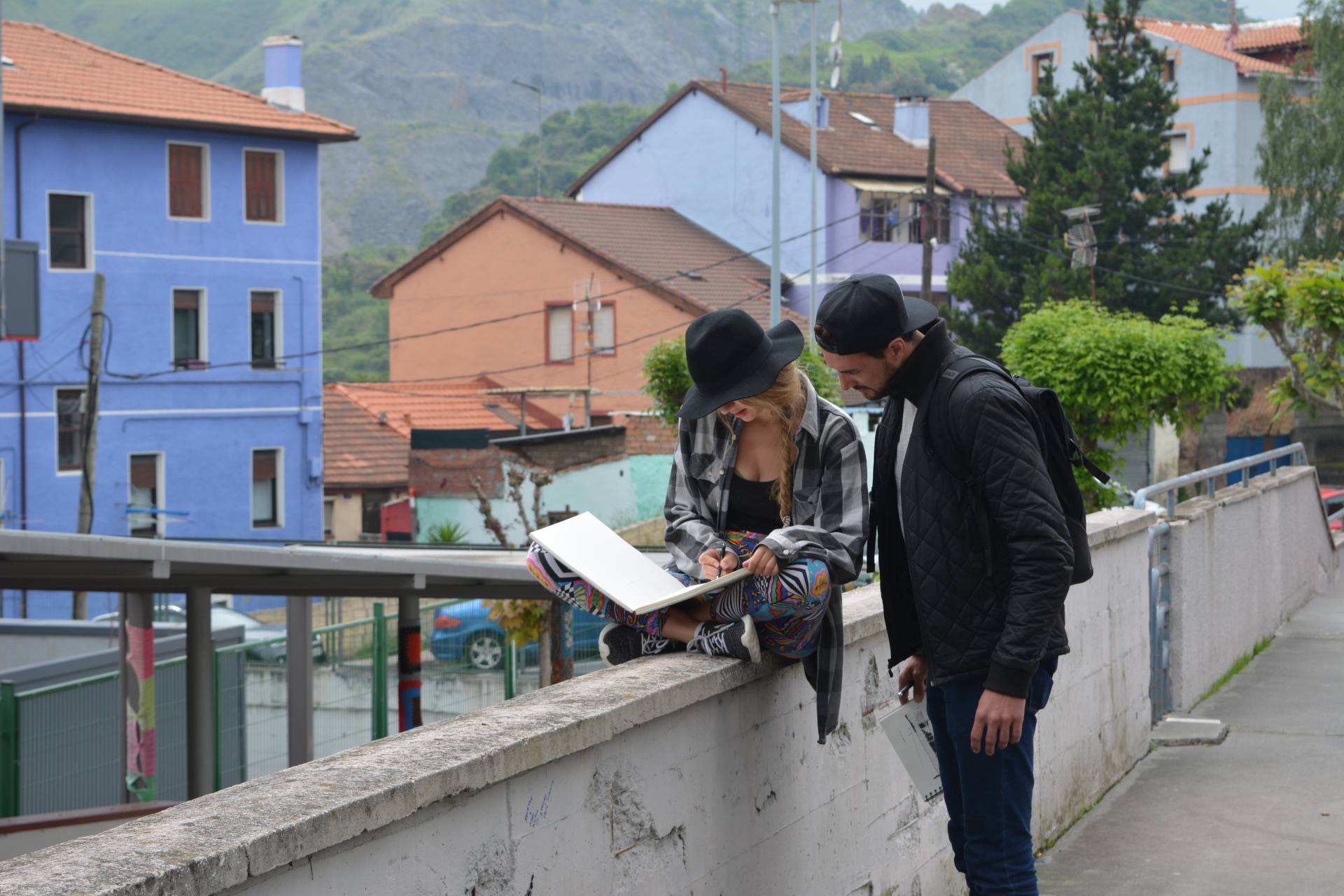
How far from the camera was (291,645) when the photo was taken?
10.9m

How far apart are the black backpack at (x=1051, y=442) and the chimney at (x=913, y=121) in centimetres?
4739

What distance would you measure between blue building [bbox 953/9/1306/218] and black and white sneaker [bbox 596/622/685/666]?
4935cm

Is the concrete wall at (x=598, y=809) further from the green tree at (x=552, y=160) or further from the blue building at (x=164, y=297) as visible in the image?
the green tree at (x=552, y=160)

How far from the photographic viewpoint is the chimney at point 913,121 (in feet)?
163

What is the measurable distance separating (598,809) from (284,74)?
4090 centimetres

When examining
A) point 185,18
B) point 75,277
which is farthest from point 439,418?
point 185,18

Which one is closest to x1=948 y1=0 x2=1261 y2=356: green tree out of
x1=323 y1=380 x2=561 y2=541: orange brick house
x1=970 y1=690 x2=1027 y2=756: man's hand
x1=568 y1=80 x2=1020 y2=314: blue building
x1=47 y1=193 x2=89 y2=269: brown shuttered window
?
x1=568 y1=80 x2=1020 y2=314: blue building

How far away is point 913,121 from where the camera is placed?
50.0 metres

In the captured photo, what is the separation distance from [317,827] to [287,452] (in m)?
38.8

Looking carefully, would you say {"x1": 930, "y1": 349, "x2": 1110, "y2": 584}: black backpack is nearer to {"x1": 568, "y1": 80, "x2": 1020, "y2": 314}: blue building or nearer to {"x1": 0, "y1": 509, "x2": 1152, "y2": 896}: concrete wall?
{"x1": 0, "y1": 509, "x2": 1152, "y2": 896}: concrete wall

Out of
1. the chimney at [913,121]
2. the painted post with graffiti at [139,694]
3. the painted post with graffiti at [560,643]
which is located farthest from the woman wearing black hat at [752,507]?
the chimney at [913,121]

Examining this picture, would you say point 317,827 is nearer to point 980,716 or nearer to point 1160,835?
point 980,716

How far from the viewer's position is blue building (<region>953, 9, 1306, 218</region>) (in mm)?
52938

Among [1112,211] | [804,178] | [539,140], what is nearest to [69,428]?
[804,178]
